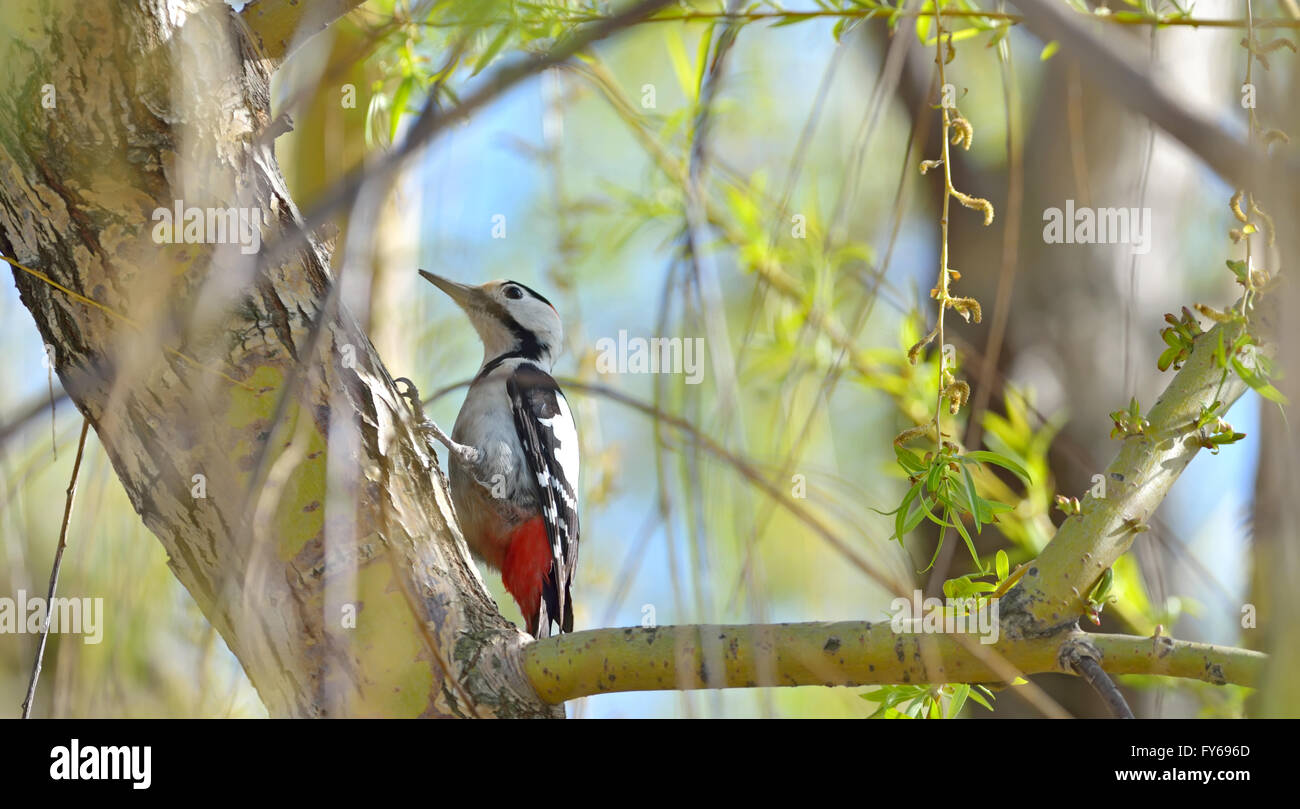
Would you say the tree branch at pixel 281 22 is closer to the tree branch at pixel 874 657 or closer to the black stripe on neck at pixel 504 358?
the tree branch at pixel 874 657

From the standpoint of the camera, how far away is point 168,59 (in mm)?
1604

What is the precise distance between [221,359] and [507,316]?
1.90m

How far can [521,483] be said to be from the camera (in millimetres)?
3188

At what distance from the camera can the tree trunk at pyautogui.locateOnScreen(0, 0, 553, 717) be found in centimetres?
158

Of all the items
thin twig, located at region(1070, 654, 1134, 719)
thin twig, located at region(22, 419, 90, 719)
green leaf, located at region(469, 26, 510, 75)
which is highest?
green leaf, located at region(469, 26, 510, 75)

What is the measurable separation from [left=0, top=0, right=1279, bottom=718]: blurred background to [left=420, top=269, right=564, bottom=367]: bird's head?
108 mm

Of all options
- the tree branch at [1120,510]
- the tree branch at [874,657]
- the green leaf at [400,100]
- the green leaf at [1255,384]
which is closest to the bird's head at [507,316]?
the green leaf at [400,100]

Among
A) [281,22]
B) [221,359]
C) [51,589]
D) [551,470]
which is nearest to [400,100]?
[281,22]

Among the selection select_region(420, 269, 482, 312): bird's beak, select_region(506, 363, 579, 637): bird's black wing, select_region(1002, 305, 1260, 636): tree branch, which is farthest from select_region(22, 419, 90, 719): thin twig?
select_region(420, 269, 482, 312): bird's beak

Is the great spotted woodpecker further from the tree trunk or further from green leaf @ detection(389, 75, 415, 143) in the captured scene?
the tree trunk

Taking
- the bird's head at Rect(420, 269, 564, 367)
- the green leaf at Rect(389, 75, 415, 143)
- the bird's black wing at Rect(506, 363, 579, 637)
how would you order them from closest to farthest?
the green leaf at Rect(389, 75, 415, 143) → the bird's black wing at Rect(506, 363, 579, 637) → the bird's head at Rect(420, 269, 564, 367)

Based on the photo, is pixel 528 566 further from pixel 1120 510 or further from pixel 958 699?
pixel 1120 510
